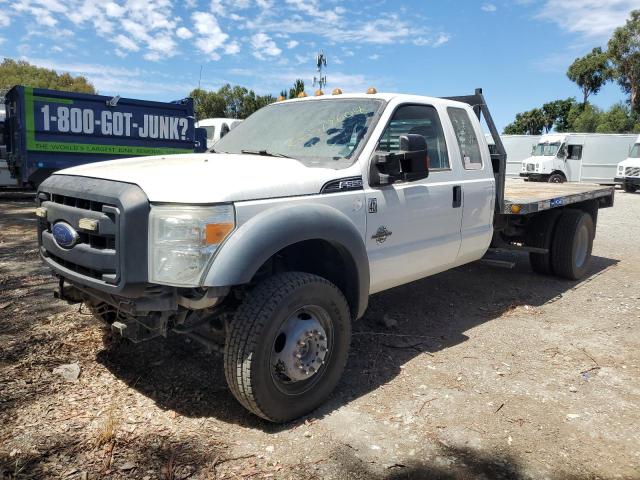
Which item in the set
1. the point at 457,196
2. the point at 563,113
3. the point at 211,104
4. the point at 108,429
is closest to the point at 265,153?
the point at 457,196

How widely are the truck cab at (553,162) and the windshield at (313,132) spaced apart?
22563mm

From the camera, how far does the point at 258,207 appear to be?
2.96m

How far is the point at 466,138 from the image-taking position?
4.79 meters

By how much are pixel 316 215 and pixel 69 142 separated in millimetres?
8291

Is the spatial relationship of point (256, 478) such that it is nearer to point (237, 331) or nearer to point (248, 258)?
point (237, 331)

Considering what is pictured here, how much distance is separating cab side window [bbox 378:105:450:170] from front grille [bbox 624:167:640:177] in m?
21.6

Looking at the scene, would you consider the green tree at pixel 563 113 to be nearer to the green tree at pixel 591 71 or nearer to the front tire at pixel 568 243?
the green tree at pixel 591 71

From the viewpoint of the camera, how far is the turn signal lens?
2.73 m

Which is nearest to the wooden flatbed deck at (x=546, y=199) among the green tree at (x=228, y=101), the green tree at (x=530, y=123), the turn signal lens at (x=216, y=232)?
the turn signal lens at (x=216, y=232)

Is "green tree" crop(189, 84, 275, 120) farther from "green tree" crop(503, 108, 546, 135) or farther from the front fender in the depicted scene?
the front fender

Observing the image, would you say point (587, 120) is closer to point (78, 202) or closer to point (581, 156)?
point (581, 156)

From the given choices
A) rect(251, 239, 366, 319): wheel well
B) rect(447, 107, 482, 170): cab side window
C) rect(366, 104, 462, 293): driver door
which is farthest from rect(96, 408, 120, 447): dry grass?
rect(447, 107, 482, 170): cab side window

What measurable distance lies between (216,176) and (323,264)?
1016 mm

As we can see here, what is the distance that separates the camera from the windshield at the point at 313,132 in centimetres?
374
